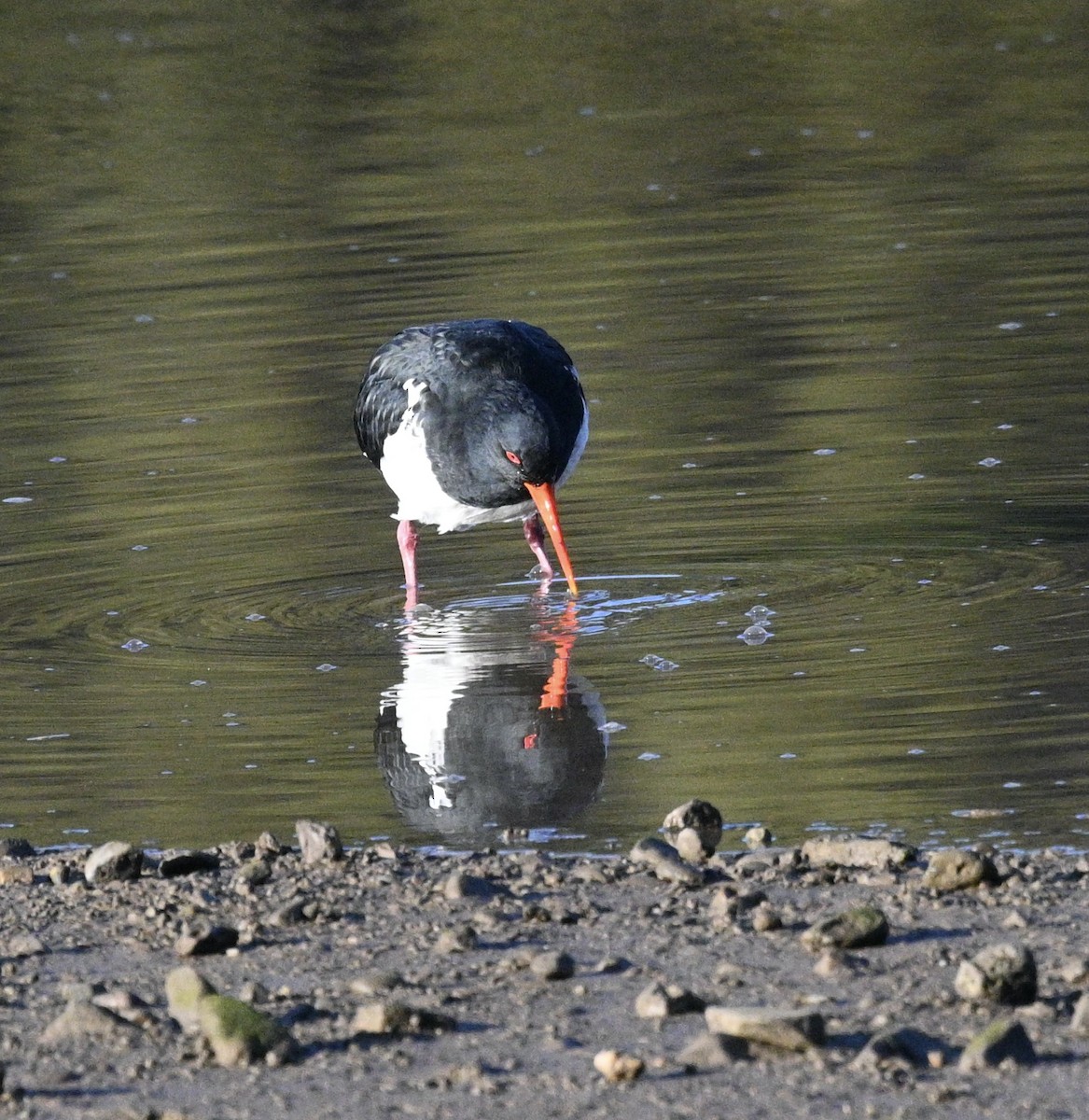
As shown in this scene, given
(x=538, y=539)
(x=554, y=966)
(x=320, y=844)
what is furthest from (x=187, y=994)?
(x=538, y=539)

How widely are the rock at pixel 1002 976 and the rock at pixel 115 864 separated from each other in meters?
2.39

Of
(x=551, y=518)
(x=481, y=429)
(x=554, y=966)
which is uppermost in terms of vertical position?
(x=481, y=429)

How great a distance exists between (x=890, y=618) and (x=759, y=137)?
1650 centimetres

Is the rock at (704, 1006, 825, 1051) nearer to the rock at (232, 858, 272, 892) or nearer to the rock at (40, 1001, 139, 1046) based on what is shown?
the rock at (40, 1001, 139, 1046)

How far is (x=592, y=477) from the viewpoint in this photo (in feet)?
37.6

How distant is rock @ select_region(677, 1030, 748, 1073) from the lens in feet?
14.9

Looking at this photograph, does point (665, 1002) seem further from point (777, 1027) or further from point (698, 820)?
point (698, 820)

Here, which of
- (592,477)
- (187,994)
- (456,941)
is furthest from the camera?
(592,477)

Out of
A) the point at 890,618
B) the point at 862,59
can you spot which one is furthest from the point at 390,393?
the point at 862,59

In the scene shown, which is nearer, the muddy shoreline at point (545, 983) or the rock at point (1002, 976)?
the muddy shoreline at point (545, 983)

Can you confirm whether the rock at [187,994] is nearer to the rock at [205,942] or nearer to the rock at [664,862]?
the rock at [205,942]

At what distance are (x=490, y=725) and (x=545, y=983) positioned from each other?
2.71 meters

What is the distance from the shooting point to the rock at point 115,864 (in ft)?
20.0

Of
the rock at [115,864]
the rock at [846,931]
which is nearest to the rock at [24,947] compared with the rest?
the rock at [115,864]
